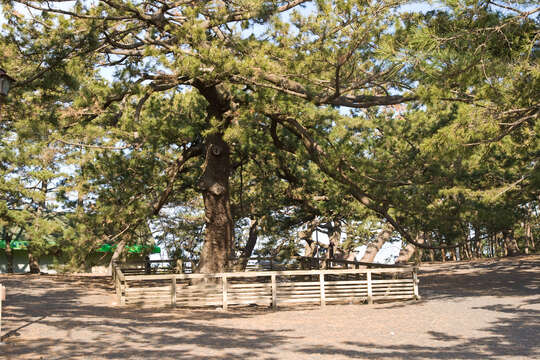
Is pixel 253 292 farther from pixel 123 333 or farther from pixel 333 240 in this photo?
pixel 333 240

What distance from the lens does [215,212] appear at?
15289mm

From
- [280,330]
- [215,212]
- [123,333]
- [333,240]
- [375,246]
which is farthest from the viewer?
[333,240]

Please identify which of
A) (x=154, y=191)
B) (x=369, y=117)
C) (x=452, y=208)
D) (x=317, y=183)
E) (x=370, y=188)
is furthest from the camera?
(x=369, y=117)

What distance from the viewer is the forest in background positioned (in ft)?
24.8

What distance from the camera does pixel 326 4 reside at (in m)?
9.01

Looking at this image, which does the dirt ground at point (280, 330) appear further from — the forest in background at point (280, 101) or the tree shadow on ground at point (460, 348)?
the forest in background at point (280, 101)

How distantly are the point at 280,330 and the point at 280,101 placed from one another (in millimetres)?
5211

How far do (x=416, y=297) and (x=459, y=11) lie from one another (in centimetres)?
875

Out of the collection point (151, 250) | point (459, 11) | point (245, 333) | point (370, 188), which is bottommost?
point (245, 333)

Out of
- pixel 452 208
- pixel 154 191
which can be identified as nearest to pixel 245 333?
pixel 452 208


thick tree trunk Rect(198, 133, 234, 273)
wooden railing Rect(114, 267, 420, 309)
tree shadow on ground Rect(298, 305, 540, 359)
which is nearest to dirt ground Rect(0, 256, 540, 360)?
tree shadow on ground Rect(298, 305, 540, 359)

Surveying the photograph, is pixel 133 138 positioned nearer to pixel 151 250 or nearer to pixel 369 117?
pixel 151 250

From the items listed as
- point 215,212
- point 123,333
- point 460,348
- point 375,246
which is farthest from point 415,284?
point 375,246

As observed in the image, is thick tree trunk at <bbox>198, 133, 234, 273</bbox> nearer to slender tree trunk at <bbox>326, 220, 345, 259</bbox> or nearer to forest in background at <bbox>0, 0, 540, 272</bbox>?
forest in background at <bbox>0, 0, 540, 272</bbox>
